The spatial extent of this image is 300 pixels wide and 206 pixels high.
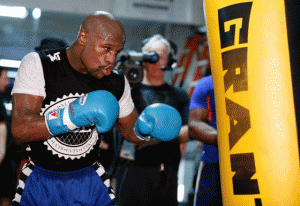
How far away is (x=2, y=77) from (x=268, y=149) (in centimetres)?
222

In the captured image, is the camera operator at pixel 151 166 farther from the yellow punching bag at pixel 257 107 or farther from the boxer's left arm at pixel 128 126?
the yellow punching bag at pixel 257 107

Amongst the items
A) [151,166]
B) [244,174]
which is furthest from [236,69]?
[151,166]

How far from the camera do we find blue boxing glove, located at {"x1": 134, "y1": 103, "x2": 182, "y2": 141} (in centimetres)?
111

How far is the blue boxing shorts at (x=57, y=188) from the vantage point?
1.12 metres

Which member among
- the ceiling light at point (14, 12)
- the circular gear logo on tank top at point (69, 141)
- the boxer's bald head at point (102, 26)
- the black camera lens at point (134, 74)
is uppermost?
the ceiling light at point (14, 12)

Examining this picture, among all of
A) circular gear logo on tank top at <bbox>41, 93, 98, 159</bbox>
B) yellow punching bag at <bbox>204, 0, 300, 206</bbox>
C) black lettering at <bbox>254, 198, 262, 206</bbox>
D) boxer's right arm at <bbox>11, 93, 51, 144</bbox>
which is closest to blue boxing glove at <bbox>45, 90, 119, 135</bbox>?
boxer's right arm at <bbox>11, 93, 51, 144</bbox>

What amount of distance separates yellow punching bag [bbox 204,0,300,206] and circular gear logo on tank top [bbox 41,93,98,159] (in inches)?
23.7

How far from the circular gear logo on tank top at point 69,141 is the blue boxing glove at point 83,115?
135 millimetres

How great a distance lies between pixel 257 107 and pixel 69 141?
73 cm

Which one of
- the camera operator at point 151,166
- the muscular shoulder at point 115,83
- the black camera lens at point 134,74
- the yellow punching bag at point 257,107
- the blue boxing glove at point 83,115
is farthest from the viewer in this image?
the black camera lens at point 134,74

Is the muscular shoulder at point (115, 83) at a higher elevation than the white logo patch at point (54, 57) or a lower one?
lower

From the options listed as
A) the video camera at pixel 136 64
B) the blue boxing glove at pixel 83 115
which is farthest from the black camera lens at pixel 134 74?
the blue boxing glove at pixel 83 115

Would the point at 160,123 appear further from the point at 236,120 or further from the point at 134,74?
the point at 134,74

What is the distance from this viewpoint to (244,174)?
725mm
